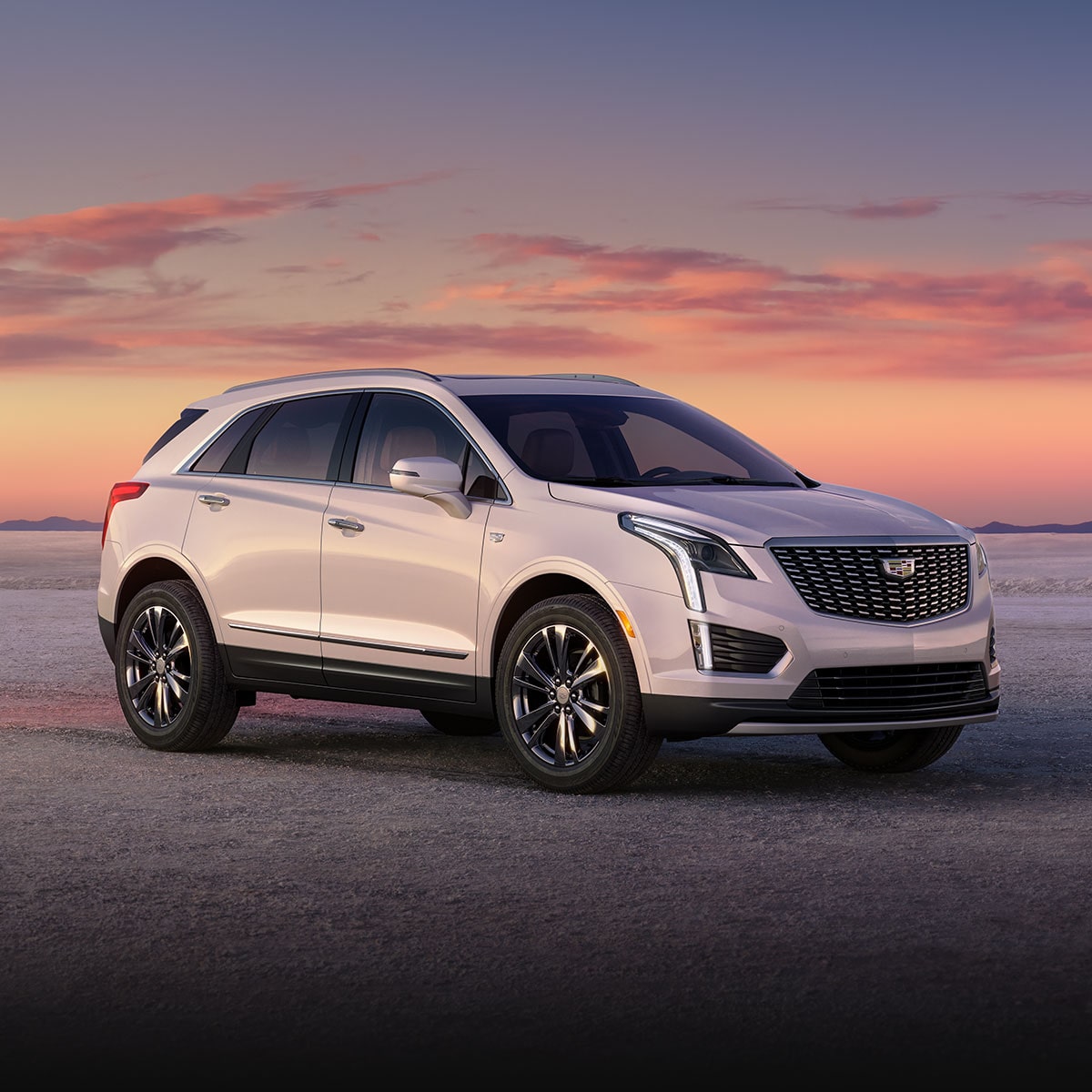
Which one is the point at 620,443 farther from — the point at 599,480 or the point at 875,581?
the point at 875,581

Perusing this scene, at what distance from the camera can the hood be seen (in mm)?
8523

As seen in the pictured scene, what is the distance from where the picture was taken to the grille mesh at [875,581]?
335 inches

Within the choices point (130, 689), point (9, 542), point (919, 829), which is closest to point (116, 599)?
point (130, 689)

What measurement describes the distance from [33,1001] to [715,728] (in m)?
4.00

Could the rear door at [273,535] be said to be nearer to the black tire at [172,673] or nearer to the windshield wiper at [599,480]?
the black tire at [172,673]

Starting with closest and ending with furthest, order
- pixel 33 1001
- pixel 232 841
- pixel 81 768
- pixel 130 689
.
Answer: pixel 33 1001
pixel 232 841
pixel 81 768
pixel 130 689

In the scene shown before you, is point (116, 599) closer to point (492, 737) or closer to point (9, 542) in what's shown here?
point (492, 737)

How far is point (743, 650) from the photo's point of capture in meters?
8.38

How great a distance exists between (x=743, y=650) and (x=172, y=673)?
3870 millimetres

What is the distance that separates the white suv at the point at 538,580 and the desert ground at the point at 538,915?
415 millimetres

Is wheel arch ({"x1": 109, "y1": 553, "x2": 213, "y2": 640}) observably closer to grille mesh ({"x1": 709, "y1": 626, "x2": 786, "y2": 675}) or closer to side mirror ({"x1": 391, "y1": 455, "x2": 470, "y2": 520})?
side mirror ({"x1": 391, "y1": 455, "x2": 470, "y2": 520})

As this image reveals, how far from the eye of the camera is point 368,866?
22.9ft

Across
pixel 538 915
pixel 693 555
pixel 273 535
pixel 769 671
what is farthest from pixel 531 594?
pixel 538 915

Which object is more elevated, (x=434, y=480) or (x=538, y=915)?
(x=434, y=480)
